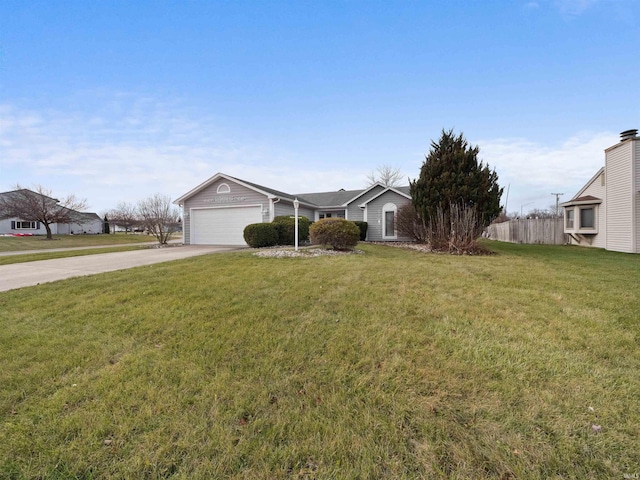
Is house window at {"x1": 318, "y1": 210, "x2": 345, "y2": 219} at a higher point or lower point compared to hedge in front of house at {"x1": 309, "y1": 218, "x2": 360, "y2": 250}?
higher

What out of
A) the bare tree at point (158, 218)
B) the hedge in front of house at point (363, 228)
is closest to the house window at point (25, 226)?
the bare tree at point (158, 218)

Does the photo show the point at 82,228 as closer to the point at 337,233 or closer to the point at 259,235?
the point at 259,235

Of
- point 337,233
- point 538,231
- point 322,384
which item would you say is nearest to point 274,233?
point 337,233

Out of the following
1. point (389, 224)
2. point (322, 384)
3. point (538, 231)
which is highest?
point (389, 224)

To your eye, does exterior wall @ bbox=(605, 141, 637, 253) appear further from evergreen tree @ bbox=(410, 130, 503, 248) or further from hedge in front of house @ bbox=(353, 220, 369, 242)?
hedge in front of house @ bbox=(353, 220, 369, 242)

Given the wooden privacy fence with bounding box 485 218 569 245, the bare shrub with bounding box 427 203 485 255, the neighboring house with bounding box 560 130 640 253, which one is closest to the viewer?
the bare shrub with bounding box 427 203 485 255

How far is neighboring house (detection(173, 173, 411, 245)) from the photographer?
54.1 feet

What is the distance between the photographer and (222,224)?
1727cm

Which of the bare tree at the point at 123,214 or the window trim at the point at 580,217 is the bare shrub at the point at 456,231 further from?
the bare tree at the point at 123,214

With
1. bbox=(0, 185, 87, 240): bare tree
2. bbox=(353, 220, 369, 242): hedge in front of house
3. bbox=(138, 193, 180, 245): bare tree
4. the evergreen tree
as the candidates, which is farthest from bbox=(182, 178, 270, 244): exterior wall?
bbox=(0, 185, 87, 240): bare tree

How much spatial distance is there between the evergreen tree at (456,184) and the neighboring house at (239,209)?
5.31 meters

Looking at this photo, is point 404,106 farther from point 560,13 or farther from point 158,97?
point 158,97

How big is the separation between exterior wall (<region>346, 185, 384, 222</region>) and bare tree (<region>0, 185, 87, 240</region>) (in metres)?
27.8

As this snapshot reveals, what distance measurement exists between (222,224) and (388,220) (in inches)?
428
